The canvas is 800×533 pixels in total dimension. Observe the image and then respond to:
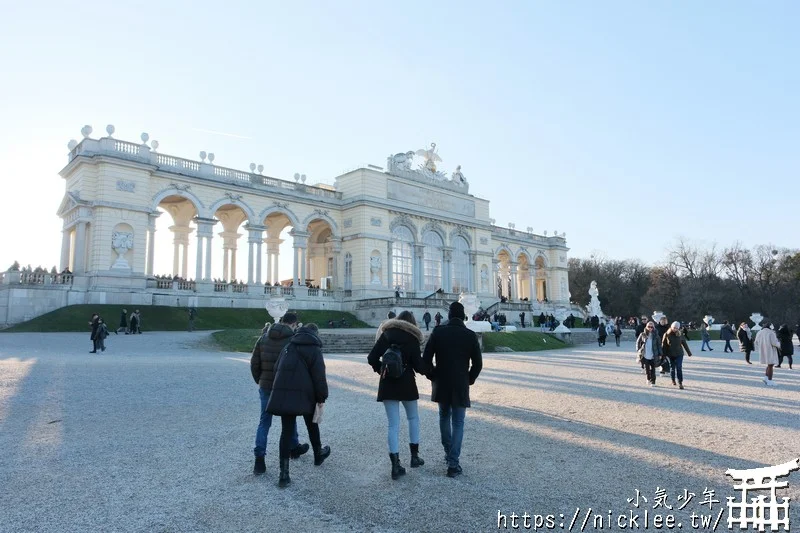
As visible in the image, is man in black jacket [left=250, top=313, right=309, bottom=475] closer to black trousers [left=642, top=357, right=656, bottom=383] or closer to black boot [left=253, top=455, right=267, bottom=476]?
black boot [left=253, top=455, right=267, bottom=476]

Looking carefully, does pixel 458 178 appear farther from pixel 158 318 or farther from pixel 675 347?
pixel 675 347

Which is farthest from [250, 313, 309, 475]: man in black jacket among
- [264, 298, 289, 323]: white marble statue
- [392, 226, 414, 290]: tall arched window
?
[392, 226, 414, 290]: tall arched window

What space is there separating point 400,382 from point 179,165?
3709 centimetres

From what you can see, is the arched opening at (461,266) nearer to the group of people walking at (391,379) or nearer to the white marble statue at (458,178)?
the white marble statue at (458,178)

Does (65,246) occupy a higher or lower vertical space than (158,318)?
higher

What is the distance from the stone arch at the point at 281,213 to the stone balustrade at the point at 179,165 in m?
1.83

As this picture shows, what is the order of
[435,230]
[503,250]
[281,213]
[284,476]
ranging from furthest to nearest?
[503,250] < [435,230] < [281,213] < [284,476]

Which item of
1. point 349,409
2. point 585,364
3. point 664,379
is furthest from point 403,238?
point 349,409

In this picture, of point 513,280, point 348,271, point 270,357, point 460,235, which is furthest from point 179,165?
point 513,280

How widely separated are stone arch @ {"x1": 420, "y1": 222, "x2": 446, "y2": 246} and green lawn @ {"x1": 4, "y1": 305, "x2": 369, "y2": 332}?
1488 cm

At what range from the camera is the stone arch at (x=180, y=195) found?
119 feet

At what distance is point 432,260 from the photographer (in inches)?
2009

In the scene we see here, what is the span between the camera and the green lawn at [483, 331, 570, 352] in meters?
24.9

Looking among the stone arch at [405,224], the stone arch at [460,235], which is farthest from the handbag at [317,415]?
the stone arch at [460,235]
